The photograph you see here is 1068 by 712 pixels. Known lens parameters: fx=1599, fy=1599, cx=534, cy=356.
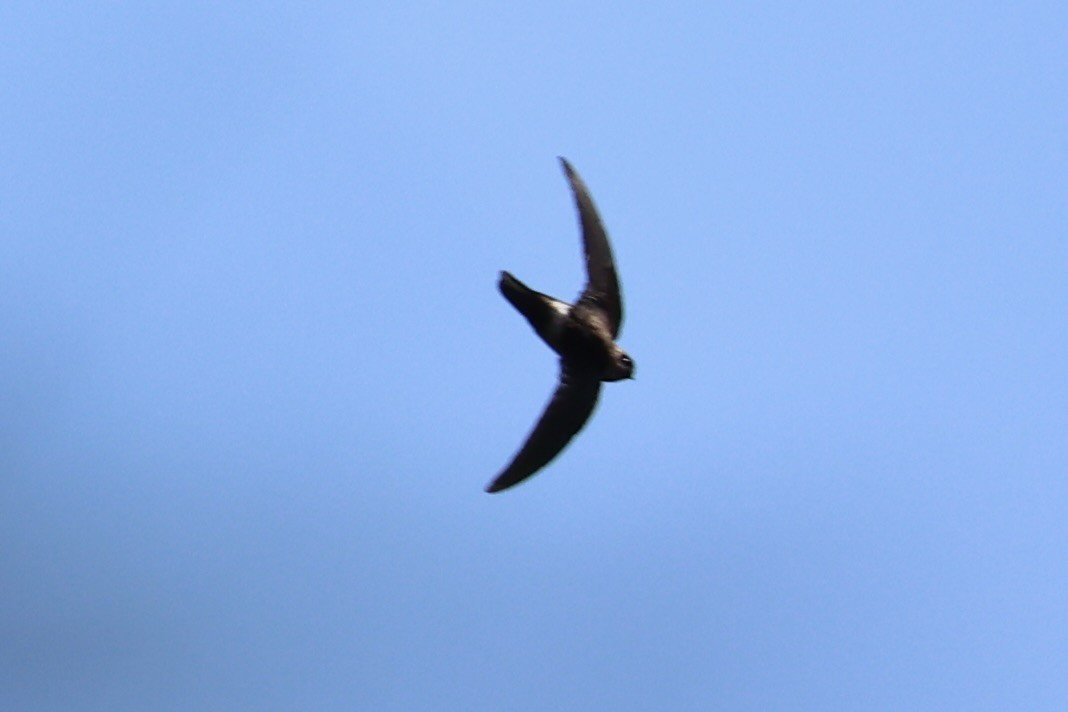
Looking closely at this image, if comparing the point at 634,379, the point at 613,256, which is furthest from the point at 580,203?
the point at 634,379

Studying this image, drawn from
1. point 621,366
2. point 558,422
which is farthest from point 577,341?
point 558,422

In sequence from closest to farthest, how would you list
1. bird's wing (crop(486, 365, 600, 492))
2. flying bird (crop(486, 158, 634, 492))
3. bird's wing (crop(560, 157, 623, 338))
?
flying bird (crop(486, 158, 634, 492)), bird's wing (crop(560, 157, 623, 338)), bird's wing (crop(486, 365, 600, 492))

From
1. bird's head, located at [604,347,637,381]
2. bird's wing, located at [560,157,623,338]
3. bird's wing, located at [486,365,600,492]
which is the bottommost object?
bird's wing, located at [486,365,600,492]

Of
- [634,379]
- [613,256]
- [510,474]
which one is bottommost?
[510,474]

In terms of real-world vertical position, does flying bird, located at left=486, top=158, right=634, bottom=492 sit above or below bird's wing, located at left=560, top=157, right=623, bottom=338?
below

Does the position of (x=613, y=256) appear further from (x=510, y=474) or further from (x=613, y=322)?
(x=510, y=474)

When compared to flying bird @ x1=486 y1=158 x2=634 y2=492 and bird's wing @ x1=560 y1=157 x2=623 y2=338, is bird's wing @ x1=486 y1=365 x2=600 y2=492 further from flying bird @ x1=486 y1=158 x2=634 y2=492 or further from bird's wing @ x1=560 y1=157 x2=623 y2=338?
bird's wing @ x1=560 y1=157 x2=623 y2=338

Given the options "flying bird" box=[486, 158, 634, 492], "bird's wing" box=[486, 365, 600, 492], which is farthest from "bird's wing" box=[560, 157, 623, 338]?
"bird's wing" box=[486, 365, 600, 492]

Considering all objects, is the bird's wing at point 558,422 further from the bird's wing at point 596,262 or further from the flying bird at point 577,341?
the bird's wing at point 596,262
